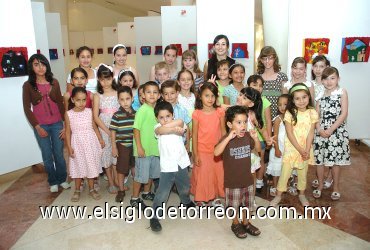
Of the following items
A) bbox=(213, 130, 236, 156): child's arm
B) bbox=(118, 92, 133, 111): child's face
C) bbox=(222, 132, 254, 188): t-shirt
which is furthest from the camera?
bbox=(118, 92, 133, 111): child's face

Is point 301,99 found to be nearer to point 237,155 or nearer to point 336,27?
point 237,155

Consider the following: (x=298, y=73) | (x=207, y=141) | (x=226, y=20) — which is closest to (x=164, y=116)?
(x=207, y=141)

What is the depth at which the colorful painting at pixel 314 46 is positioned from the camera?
5023 millimetres

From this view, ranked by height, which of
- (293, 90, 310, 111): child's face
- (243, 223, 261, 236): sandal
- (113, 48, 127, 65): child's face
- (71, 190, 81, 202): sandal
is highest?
(113, 48, 127, 65): child's face

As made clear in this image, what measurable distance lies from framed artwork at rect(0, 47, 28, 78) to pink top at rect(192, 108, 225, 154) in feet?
8.12

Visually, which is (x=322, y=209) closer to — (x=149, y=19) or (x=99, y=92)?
(x=99, y=92)

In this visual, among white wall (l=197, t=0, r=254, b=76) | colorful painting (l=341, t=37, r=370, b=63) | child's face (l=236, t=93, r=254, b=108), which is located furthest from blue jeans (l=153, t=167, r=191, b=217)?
colorful painting (l=341, t=37, r=370, b=63)

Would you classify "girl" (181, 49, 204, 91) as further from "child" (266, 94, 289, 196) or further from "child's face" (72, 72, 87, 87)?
"child's face" (72, 72, 87, 87)

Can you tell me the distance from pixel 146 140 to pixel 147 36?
619 cm

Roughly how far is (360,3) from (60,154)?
Answer: 15.6 ft

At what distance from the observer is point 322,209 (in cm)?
345

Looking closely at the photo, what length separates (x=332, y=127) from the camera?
3.56 m

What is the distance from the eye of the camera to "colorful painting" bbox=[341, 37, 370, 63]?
5.03 metres

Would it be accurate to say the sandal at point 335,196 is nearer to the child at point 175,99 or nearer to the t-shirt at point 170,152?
the child at point 175,99
